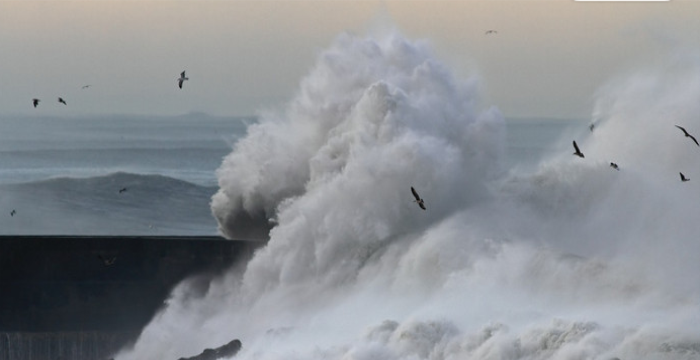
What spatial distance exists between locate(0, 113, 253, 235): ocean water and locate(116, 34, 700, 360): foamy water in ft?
74.2

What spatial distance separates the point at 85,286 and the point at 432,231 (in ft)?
17.9

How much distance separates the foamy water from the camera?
2362 centimetres

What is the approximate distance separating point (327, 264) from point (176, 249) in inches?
92.7

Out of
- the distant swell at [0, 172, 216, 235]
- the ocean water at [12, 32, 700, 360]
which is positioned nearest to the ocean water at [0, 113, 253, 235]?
the distant swell at [0, 172, 216, 235]

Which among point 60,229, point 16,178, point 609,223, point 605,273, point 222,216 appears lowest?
point 605,273

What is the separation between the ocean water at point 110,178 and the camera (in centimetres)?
5716

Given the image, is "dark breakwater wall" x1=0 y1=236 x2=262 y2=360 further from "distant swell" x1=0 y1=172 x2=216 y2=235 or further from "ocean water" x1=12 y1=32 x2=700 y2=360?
"distant swell" x1=0 y1=172 x2=216 y2=235

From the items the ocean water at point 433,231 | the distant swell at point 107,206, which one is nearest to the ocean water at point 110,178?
the distant swell at point 107,206

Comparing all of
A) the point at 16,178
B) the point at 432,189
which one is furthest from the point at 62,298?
the point at 16,178

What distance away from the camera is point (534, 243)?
2686cm

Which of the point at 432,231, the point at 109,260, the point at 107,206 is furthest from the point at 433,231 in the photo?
the point at 107,206

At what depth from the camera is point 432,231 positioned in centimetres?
2822

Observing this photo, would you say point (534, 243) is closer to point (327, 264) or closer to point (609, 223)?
point (609, 223)

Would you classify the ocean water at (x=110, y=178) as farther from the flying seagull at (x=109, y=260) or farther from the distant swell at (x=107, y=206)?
the flying seagull at (x=109, y=260)
